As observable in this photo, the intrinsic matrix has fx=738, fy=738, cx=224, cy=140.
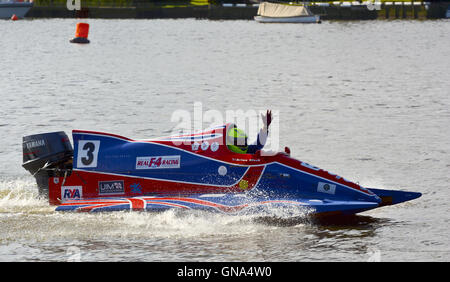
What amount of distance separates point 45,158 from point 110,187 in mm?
1607

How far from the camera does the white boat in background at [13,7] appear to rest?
8800cm

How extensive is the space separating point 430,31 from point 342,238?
271 feet

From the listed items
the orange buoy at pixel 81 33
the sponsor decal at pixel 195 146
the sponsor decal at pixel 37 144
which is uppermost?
the orange buoy at pixel 81 33

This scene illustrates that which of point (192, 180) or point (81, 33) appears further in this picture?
point (81, 33)

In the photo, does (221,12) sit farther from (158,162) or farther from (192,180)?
(192,180)

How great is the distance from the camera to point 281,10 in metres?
101

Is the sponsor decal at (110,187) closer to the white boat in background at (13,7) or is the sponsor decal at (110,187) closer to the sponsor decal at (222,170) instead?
the sponsor decal at (222,170)

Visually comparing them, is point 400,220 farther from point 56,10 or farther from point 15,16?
point 56,10

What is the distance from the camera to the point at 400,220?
14.5 meters

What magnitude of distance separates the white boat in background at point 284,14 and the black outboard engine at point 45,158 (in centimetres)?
8592
